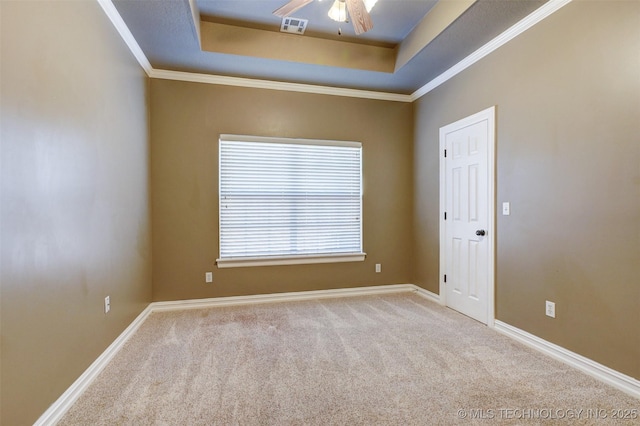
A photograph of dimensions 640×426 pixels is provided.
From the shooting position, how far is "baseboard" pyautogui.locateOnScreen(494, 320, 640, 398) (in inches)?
74.1

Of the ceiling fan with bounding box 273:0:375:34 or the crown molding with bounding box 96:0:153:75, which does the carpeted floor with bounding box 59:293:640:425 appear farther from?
the crown molding with bounding box 96:0:153:75

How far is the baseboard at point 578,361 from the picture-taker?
6.18 ft

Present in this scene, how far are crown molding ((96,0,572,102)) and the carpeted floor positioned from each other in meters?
2.71

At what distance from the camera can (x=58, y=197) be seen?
171 cm

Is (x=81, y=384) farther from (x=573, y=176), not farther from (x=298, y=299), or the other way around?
(x=573, y=176)

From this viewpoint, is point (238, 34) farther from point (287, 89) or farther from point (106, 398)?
point (106, 398)

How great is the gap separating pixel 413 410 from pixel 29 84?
2.68 m

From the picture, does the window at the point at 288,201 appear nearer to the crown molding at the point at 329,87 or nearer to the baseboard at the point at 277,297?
the baseboard at the point at 277,297

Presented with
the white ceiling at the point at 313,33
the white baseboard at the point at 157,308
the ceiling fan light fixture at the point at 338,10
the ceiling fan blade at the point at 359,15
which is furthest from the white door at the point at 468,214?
the ceiling fan light fixture at the point at 338,10

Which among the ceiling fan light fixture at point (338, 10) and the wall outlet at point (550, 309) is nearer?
the ceiling fan light fixture at point (338, 10)

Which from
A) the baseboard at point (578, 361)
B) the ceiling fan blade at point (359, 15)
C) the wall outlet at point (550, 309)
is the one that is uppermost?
the ceiling fan blade at point (359, 15)

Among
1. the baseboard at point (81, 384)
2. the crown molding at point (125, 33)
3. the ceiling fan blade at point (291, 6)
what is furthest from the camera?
the crown molding at point (125, 33)

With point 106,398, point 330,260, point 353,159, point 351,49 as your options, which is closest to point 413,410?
point 106,398

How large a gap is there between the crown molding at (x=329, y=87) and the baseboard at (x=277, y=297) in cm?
262
